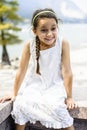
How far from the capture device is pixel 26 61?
2.01 metres

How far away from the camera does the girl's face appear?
1.90m

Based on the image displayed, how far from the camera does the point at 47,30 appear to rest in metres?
1.91

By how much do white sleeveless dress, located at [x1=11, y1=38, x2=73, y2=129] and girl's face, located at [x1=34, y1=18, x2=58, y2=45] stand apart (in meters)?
0.08

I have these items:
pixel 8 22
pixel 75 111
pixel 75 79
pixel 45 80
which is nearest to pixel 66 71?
pixel 45 80

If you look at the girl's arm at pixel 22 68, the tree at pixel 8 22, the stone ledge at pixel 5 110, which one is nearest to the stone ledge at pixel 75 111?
the stone ledge at pixel 5 110

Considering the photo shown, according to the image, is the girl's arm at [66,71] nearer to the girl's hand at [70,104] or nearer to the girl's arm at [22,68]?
the girl's hand at [70,104]

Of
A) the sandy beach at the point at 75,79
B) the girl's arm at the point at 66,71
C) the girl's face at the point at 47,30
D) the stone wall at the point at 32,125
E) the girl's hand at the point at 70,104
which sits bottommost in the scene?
the sandy beach at the point at 75,79

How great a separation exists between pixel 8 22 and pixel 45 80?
14.3 meters

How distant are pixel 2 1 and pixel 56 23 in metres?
14.1

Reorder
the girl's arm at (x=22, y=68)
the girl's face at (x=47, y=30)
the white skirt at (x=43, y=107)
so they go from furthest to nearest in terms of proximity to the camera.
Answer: the girl's arm at (x=22, y=68)
the girl's face at (x=47, y=30)
the white skirt at (x=43, y=107)

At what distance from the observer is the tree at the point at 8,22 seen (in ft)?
50.0

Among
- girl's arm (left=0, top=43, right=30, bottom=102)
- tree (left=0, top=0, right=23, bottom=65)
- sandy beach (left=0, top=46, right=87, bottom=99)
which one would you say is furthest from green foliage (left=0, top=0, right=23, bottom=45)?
girl's arm (left=0, top=43, right=30, bottom=102)

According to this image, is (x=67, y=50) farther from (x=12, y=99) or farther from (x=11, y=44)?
(x=11, y=44)

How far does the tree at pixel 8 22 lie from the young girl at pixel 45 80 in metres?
13.4
